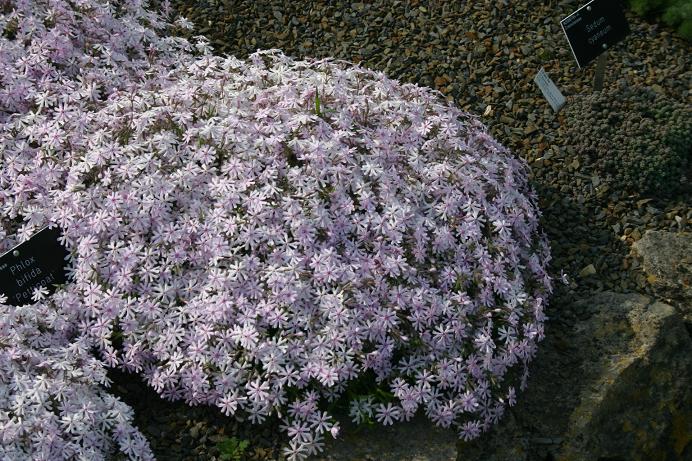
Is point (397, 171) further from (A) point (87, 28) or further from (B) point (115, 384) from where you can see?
(A) point (87, 28)

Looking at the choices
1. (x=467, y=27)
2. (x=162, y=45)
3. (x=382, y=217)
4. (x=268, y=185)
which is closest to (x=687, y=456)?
(x=382, y=217)

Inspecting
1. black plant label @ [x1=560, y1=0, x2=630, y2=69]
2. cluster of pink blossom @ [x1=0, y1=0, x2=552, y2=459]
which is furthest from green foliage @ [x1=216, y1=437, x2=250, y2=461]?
black plant label @ [x1=560, y1=0, x2=630, y2=69]

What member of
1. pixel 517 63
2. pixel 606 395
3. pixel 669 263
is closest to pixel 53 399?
pixel 606 395

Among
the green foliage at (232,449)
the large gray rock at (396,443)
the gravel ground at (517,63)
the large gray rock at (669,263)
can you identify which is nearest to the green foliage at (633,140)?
the gravel ground at (517,63)

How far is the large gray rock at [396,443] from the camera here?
4.10m

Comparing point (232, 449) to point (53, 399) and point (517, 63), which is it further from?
point (517, 63)

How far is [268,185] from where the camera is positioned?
4.36 metres

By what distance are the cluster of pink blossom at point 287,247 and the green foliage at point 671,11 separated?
8.59ft

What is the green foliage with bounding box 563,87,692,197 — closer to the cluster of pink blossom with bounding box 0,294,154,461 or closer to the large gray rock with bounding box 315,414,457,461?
the large gray rock with bounding box 315,414,457,461

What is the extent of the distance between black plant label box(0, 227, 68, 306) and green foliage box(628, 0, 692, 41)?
4.59 meters

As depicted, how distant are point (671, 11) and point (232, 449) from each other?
183 inches

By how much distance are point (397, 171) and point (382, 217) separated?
360mm

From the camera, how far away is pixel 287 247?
425cm

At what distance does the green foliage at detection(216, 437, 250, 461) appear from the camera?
415 centimetres
